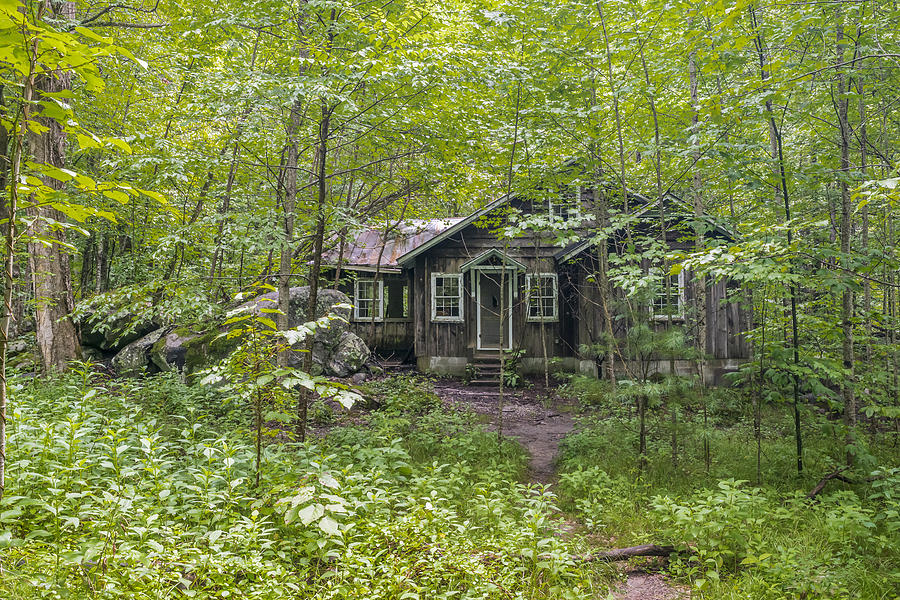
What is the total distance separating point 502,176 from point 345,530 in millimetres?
8272

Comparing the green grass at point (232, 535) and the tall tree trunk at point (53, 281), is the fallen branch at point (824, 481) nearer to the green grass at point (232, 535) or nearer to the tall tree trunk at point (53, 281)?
the green grass at point (232, 535)

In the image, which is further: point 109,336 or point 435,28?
point 109,336

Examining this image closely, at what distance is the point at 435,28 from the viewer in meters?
6.25

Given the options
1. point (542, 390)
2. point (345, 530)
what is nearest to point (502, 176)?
point (542, 390)

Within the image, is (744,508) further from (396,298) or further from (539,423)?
(396,298)

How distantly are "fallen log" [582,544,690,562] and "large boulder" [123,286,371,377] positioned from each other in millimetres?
6109

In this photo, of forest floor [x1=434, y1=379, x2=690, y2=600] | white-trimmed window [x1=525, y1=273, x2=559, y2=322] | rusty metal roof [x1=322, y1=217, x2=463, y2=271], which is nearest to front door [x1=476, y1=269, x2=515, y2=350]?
white-trimmed window [x1=525, y1=273, x2=559, y2=322]

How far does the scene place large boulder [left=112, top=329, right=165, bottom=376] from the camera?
1035 centimetres

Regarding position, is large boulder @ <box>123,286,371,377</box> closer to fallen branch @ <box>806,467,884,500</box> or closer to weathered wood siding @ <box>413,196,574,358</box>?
weathered wood siding @ <box>413,196,574,358</box>

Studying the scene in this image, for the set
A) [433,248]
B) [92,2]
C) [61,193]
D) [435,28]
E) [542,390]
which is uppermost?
[92,2]

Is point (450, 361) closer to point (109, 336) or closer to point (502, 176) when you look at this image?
point (502, 176)

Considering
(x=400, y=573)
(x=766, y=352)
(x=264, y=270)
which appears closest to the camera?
(x=400, y=573)

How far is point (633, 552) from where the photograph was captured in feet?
13.8

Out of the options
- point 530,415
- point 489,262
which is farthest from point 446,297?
point 530,415
